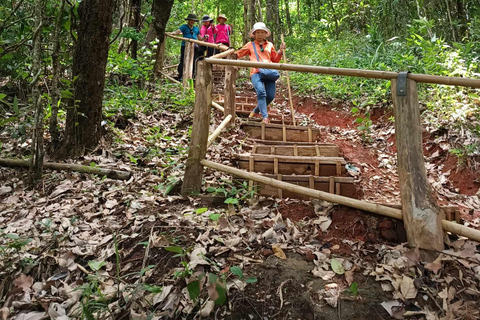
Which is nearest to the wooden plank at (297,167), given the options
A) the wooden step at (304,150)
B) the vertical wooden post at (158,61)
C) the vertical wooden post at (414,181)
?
the wooden step at (304,150)

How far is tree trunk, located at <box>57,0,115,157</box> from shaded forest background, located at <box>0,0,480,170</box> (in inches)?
0.4

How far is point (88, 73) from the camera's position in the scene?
3.97 m

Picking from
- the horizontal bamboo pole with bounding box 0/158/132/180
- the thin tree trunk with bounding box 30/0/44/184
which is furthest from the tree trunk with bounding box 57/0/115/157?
the thin tree trunk with bounding box 30/0/44/184

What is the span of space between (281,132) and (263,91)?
2.31 feet

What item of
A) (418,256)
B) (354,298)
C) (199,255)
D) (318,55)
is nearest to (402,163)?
(418,256)

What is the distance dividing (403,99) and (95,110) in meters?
3.49

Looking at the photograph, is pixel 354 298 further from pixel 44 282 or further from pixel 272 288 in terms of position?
pixel 44 282

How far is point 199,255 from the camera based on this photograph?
7.78ft

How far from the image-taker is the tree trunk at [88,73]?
386 centimetres

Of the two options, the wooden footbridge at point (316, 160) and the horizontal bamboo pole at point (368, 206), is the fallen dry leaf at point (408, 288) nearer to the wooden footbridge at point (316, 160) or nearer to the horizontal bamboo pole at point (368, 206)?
the wooden footbridge at point (316, 160)

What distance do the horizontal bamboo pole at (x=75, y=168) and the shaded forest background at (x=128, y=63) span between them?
0.78 ft

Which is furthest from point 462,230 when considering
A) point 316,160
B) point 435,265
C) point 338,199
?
point 316,160

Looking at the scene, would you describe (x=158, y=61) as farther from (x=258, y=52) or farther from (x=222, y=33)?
(x=258, y=52)

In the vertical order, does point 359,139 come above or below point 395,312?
above
